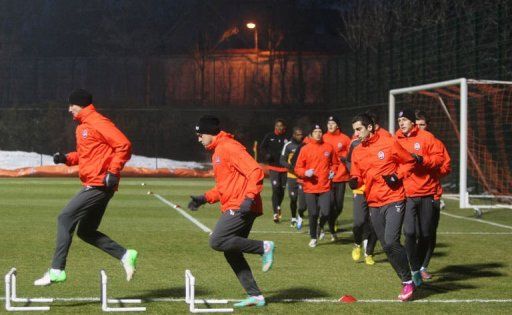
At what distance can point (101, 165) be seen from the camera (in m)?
10.5

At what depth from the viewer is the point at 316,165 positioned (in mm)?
16203

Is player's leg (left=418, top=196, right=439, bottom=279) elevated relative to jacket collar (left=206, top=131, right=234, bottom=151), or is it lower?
lower

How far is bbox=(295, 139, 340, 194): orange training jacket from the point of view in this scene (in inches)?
635

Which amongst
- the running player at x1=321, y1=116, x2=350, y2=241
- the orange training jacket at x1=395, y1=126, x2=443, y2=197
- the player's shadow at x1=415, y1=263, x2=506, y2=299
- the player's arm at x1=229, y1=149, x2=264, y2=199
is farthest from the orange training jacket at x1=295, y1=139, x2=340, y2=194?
the player's arm at x1=229, y1=149, x2=264, y2=199

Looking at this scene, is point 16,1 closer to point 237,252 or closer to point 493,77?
point 493,77

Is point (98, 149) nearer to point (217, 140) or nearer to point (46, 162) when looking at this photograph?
point (217, 140)

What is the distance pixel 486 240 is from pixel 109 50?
2140 inches

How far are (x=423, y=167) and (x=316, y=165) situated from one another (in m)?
4.36

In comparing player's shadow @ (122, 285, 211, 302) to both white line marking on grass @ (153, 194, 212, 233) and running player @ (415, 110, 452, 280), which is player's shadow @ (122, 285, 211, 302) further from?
white line marking on grass @ (153, 194, 212, 233)

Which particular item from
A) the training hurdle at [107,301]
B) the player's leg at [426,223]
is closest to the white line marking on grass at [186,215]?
the player's leg at [426,223]

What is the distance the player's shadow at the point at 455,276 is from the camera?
11594 mm

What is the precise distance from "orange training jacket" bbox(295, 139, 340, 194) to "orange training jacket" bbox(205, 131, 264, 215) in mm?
6157

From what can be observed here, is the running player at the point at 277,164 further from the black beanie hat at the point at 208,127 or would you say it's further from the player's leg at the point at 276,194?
the black beanie hat at the point at 208,127

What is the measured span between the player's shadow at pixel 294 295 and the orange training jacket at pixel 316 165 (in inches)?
187
